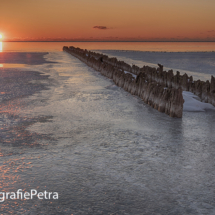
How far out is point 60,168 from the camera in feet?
13.2

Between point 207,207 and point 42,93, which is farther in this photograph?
point 42,93

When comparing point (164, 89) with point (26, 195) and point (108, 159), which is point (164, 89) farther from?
point (26, 195)

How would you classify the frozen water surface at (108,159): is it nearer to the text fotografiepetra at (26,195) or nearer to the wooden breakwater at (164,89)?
the text fotografiepetra at (26,195)

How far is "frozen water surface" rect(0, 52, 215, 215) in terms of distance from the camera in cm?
316

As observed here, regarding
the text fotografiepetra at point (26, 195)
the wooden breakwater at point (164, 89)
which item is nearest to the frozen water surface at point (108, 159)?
the text fotografiepetra at point (26, 195)

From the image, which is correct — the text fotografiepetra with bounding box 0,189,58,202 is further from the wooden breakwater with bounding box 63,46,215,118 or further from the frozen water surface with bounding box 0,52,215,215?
the wooden breakwater with bounding box 63,46,215,118

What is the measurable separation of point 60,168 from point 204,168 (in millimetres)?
2069

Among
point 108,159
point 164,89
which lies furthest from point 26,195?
point 164,89

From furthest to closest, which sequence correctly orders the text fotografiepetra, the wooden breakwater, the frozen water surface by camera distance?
the wooden breakwater → the text fotografiepetra → the frozen water surface

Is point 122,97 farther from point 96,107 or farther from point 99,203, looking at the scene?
point 99,203

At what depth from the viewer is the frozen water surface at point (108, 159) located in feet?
10.4

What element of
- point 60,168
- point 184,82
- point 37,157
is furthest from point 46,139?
point 184,82

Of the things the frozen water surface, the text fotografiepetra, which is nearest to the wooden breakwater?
the frozen water surface

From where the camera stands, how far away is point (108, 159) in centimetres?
437
